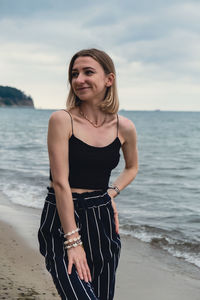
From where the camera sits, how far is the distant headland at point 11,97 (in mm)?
187163

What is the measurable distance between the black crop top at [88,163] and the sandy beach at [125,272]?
2159mm

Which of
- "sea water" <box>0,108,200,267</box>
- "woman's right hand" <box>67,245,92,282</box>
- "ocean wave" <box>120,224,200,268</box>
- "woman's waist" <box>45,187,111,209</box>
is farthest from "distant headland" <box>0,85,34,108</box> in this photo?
"woman's right hand" <box>67,245,92,282</box>

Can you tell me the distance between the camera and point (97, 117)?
2.62 m

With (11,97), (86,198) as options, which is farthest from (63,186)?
(11,97)

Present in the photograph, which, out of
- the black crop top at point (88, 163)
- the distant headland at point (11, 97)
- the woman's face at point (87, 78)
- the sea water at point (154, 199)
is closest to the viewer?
the black crop top at point (88, 163)

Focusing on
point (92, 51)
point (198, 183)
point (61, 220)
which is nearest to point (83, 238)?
point (61, 220)

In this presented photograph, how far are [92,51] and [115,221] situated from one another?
1.06 metres

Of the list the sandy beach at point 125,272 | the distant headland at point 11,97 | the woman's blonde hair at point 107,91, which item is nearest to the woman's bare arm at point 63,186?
the woman's blonde hair at point 107,91

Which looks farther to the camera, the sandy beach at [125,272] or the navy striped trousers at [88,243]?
the sandy beach at [125,272]

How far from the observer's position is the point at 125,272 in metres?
5.57

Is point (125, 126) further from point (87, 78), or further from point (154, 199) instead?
point (154, 199)

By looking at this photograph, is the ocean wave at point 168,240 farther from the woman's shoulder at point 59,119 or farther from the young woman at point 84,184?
the woman's shoulder at point 59,119

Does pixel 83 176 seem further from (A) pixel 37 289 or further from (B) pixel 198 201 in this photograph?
(B) pixel 198 201

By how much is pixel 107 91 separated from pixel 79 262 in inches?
42.8
